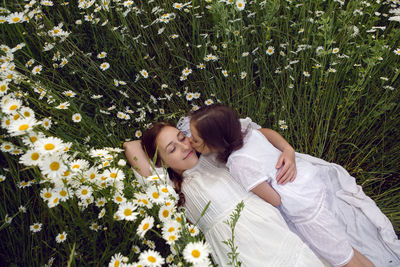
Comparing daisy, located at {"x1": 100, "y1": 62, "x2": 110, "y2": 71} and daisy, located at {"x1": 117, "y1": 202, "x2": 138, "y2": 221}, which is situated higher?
daisy, located at {"x1": 100, "y1": 62, "x2": 110, "y2": 71}

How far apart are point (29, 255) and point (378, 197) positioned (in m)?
2.37

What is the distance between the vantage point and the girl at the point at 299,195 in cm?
166

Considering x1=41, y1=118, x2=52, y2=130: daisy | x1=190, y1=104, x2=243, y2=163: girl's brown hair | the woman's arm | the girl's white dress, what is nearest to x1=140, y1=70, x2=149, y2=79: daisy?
the woman's arm

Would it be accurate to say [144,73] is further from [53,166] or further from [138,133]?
[53,166]

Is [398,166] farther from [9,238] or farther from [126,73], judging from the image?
[9,238]

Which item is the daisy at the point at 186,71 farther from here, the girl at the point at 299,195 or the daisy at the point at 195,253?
the daisy at the point at 195,253

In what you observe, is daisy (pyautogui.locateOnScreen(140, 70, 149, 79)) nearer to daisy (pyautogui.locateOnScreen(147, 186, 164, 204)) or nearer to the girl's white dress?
the girl's white dress

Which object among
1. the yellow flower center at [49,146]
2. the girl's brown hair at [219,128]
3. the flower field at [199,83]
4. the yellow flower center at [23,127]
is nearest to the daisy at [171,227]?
the flower field at [199,83]

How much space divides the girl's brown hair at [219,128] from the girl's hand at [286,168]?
29cm

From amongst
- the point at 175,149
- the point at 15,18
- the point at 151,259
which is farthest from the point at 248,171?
the point at 15,18

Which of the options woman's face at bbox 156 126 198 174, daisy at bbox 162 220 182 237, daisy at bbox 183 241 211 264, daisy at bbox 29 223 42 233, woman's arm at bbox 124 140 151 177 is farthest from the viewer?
woman's arm at bbox 124 140 151 177

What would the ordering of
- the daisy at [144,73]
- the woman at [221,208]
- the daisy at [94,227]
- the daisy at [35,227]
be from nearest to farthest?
1. the daisy at [94,227]
2. the daisy at [35,227]
3. the woman at [221,208]
4. the daisy at [144,73]

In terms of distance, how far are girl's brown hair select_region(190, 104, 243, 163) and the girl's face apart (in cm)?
2

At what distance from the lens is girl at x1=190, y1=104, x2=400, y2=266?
1.66 m
